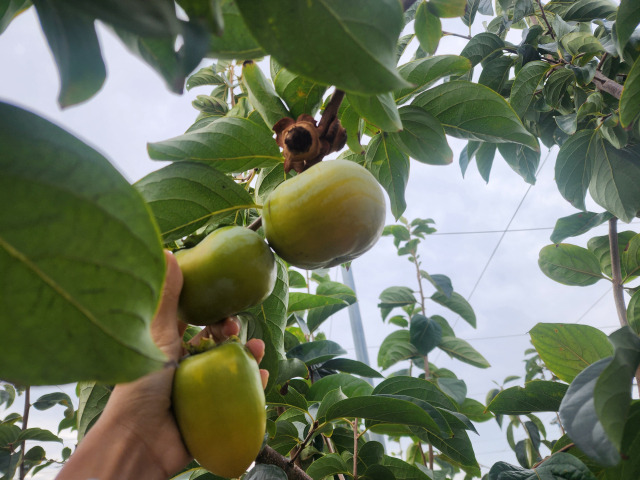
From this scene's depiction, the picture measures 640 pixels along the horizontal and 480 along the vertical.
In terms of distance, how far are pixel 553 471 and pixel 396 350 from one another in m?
1.02

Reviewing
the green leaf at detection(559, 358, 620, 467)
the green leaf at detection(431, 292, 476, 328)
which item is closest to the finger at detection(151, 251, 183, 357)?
the green leaf at detection(559, 358, 620, 467)

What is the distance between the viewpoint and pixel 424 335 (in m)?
1.48

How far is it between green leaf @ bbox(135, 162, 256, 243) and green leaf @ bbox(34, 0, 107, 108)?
249 millimetres

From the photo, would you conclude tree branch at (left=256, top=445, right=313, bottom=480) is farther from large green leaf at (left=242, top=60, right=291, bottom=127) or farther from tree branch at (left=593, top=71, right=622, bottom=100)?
tree branch at (left=593, top=71, right=622, bottom=100)

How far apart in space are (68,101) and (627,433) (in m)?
0.56

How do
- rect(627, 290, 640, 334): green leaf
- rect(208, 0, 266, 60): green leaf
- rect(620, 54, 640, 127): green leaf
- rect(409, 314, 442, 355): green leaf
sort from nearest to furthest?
rect(208, 0, 266, 60): green leaf → rect(620, 54, 640, 127): green leaf → rect(627, 290, 640, 334): green leaf → rect(409, 314, 442, 355): green leaf

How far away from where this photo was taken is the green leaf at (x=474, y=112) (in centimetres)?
61

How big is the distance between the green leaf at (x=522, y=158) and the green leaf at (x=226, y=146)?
71 cm

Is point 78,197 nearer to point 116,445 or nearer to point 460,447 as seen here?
point 116,445

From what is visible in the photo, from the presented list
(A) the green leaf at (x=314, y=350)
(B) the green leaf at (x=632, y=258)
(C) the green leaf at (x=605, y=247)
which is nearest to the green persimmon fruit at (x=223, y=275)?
(A) the green leaf at (x=314, y=350)

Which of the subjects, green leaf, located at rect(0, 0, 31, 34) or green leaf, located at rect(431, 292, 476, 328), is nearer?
green leaf, located at rect(0, 0, 31, 34)

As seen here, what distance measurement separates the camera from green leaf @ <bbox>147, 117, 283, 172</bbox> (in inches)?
20.1

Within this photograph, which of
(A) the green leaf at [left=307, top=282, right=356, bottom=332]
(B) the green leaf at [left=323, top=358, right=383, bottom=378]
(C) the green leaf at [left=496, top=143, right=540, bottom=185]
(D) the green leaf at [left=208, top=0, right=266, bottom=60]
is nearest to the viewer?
(D) the green leaf at [left=208, top=0, right=266, bottom=60]

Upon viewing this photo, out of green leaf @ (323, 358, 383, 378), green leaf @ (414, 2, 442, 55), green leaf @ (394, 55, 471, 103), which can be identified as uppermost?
green leaf @ (414, 2, 442, 55)
